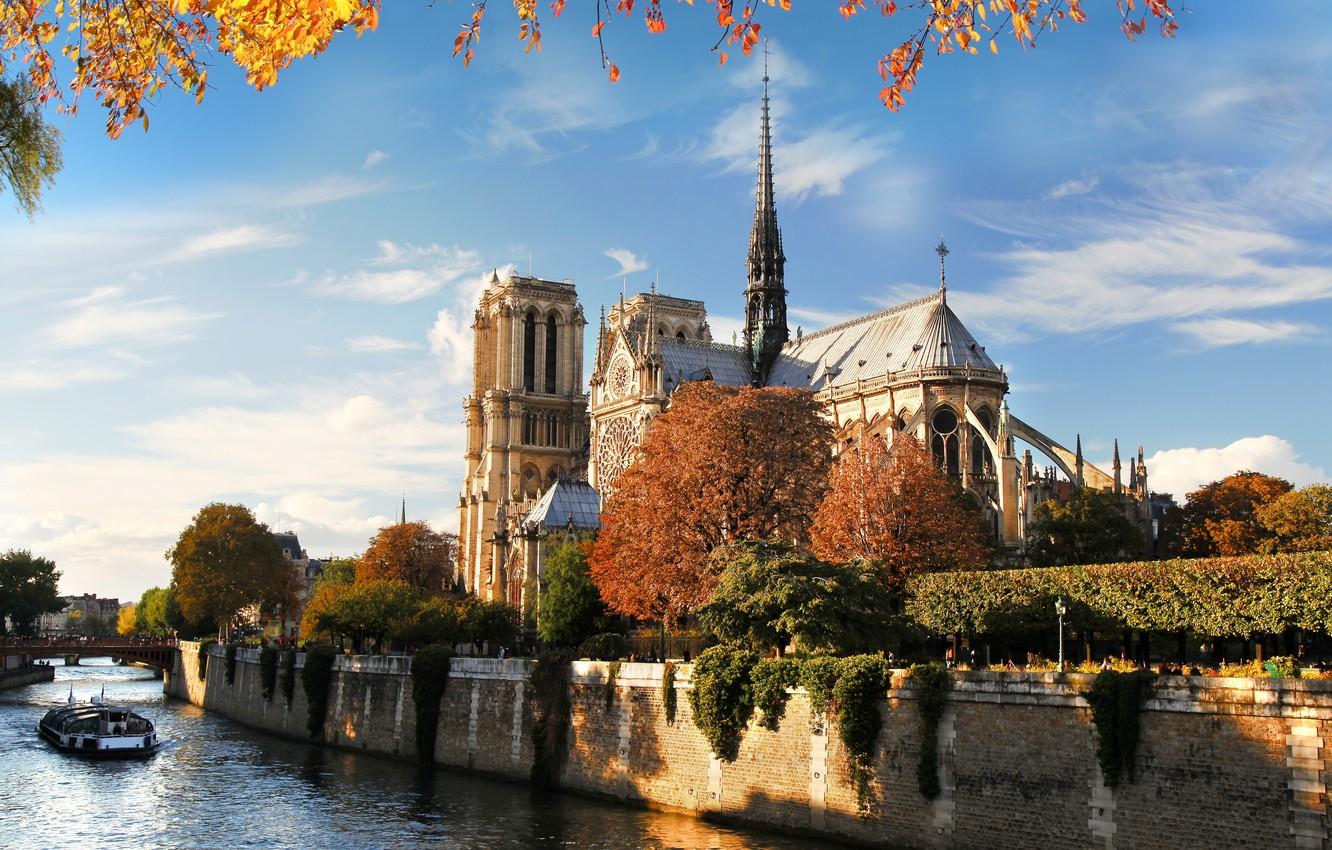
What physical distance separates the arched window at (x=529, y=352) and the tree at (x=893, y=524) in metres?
64.7

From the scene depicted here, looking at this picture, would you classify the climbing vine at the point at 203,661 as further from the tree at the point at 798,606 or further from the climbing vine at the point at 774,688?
the climbing vine at the point at 774,688

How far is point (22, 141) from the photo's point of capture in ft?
67.9

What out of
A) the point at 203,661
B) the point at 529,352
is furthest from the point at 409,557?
the point at 203,661

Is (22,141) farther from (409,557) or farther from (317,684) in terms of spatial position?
(409,557)

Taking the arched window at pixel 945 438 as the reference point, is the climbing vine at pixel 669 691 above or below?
below

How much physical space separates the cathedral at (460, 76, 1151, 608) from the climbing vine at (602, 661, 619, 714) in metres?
27.9

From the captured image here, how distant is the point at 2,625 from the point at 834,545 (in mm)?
89328

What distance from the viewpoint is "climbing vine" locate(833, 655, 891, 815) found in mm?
29688

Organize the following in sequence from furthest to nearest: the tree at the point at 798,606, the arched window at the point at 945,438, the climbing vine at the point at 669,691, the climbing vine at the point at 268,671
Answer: the arched window at the point at 945,438, the climbing vine at the point at 268,671, the climbing vine at the point at 669,691, the tree at the point at 798,606

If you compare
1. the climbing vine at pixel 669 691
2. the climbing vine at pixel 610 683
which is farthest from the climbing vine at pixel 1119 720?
the climbing vine at pixel 610 683

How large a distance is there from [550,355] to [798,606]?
7921 centimetres

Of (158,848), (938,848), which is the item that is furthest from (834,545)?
(158,848)

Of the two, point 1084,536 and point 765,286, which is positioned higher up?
point 765,286

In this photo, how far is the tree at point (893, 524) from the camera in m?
45.6
